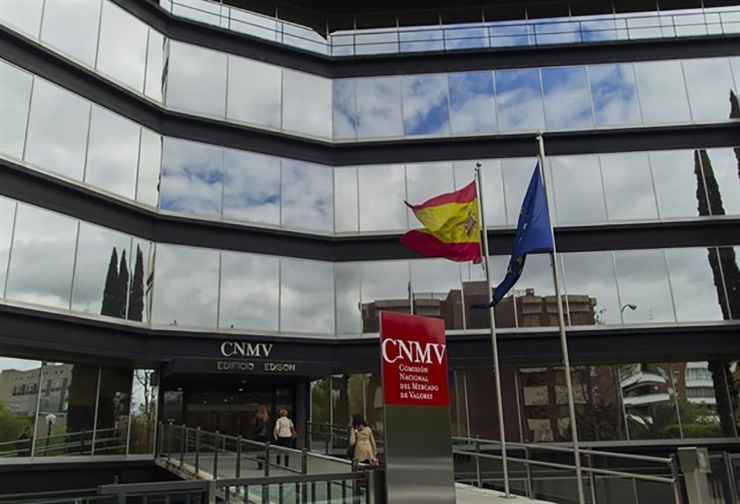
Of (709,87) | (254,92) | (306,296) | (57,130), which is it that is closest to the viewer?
(57,130)

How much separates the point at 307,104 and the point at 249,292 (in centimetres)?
840

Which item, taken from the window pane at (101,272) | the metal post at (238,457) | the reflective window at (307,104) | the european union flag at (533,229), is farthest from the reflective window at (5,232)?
the european union flag at (533,229)

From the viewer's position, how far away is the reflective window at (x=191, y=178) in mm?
23281

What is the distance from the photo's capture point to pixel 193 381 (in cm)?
2375

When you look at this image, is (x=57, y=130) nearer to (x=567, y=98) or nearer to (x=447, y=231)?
(x=447, y=231)

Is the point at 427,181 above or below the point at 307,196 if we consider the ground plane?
above

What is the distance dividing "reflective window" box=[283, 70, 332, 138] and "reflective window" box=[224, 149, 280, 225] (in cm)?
199

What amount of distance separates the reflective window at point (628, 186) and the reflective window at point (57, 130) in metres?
19.3

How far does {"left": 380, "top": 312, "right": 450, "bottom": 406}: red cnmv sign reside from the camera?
403 inches

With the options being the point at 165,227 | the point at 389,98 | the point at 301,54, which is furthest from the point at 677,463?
the point at 301,54

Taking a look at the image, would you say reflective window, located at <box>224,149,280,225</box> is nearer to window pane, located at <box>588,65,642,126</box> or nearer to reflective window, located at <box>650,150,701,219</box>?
window pane, located at <box>588,65,642,126</box>

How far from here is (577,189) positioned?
83.3 ft

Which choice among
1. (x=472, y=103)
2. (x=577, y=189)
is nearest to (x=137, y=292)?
(x=472, y=103)

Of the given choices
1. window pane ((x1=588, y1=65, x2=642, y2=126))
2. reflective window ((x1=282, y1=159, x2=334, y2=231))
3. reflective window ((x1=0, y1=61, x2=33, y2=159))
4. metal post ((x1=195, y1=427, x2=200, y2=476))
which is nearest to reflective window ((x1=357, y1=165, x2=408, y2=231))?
reflective window ((x1=282, y1=159, x2=334, y2=231))
